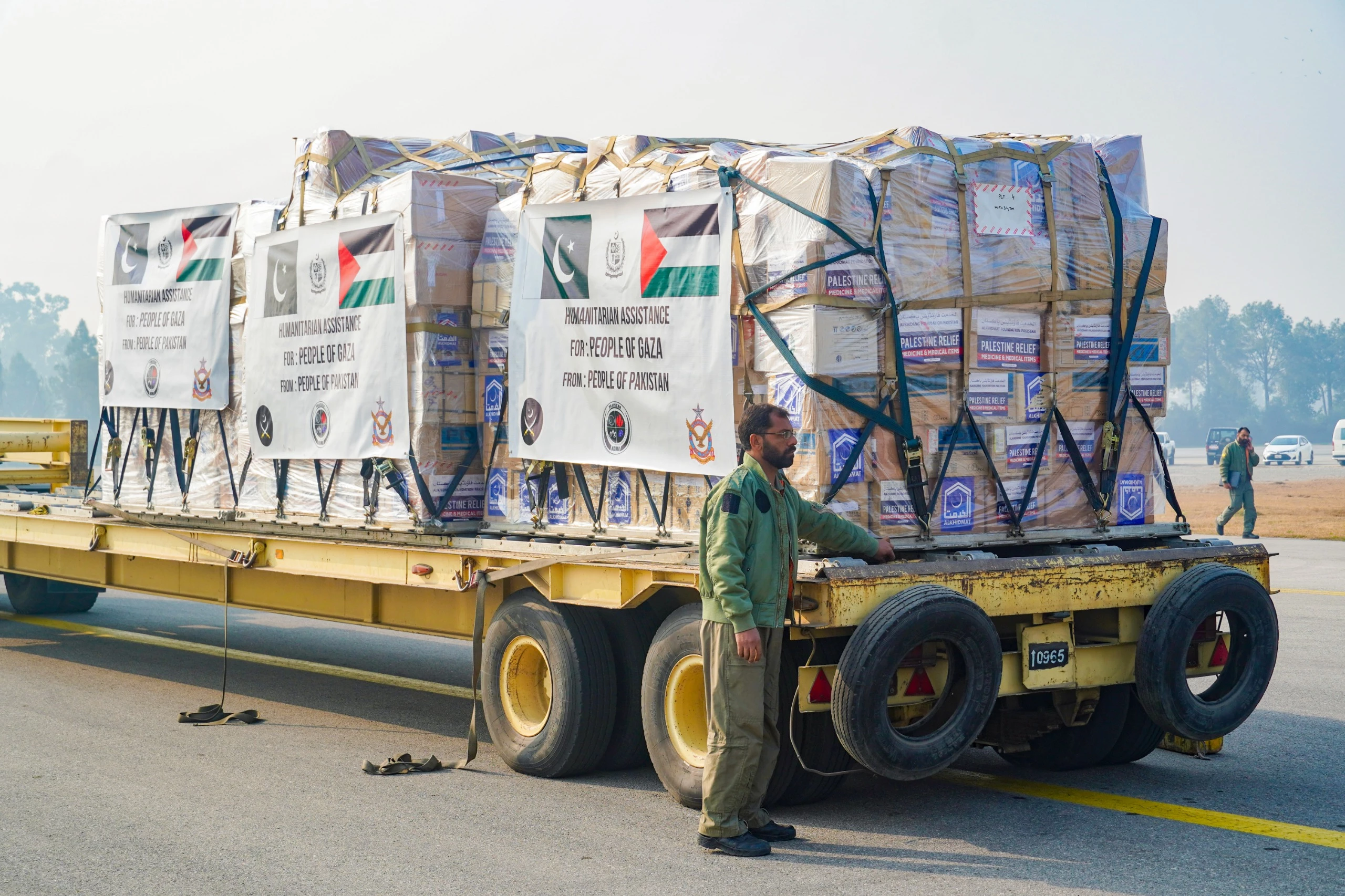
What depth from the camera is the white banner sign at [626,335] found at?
6.47 m

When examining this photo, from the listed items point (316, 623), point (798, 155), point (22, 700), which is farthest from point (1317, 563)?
Result: point (22, 700)

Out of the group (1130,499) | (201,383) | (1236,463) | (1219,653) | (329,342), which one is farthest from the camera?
(1236,463)

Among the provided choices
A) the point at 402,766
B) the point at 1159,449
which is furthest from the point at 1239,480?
the point at 402,766

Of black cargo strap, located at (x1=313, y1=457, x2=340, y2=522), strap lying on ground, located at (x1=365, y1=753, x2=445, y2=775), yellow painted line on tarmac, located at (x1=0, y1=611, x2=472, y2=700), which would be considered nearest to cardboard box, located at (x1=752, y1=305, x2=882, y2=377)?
strap lying on ground, located at (x1=365, y1=753, x2=445, y2=775)

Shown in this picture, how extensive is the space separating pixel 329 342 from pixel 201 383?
1.63 metres

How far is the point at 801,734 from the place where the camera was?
598 centimetres

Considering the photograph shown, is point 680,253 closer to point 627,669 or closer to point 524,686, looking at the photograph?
point 627,669

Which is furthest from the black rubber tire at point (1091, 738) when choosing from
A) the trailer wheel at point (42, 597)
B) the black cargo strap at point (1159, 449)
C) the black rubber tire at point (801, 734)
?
the trailer wheel at point (42, 597)

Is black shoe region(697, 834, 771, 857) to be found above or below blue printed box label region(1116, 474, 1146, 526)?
below

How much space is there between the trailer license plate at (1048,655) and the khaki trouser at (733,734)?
130 cm

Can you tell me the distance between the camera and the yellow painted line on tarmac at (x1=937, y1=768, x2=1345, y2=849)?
5762 mm

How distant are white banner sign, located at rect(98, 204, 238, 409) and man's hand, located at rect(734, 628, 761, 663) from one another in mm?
5237

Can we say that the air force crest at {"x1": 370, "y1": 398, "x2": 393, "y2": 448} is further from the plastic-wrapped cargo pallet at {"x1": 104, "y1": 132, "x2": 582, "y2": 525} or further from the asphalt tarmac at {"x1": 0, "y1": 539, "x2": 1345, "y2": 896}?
the asphalt tarmac at {"x1": 0, "y1": 539, "x2": 1345, "y2": 896}

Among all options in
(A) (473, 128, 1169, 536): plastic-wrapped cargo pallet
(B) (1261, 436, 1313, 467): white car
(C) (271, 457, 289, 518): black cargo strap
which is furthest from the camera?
(B) (1261, 436, 1313, 467): white car
